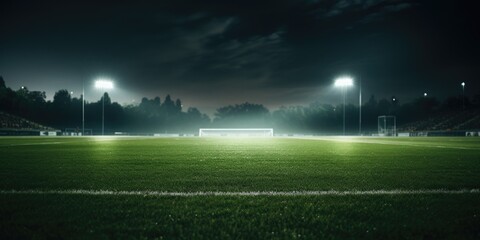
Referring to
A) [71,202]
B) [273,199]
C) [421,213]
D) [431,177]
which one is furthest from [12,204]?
[431,177]

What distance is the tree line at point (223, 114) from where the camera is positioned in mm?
87062

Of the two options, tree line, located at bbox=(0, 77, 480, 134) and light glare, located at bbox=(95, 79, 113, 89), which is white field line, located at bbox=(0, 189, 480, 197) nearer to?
light glare, located at bbox=(95, 79, 113, 89)

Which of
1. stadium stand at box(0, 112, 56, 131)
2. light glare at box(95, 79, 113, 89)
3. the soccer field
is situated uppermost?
light glare at box(95, 79, 113, 89)

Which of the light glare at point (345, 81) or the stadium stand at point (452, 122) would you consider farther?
the stadium stand at point (452, 122)

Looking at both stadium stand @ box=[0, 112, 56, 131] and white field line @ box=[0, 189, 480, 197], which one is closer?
white field line @ box=[0, 189, 480, 197]

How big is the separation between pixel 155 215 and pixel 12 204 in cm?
175


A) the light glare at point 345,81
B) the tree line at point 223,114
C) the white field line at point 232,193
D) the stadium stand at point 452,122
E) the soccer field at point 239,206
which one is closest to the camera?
the soccer field at point 239,206

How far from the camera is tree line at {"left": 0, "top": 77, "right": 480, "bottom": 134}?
87062 millimetres

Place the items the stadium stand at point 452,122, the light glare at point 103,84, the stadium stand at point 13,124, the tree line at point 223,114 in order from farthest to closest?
the tree line at point 223,114
the stadium stand at point 452,122
the light glare at point 103,84
the stadium stand at point 13,124

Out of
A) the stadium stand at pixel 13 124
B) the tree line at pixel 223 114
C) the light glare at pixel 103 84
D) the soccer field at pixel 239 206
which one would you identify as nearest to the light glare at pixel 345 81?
the tree line at pixel 223 114

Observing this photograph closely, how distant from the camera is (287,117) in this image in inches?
4181

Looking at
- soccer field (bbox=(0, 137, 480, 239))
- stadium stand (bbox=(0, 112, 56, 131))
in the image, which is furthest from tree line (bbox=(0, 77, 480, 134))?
soccer field (bbox=(0, 137, 480, 239))

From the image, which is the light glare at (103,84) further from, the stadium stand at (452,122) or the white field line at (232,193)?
the stadium stand at (452,122)

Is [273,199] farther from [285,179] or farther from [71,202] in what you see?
[71,202]
